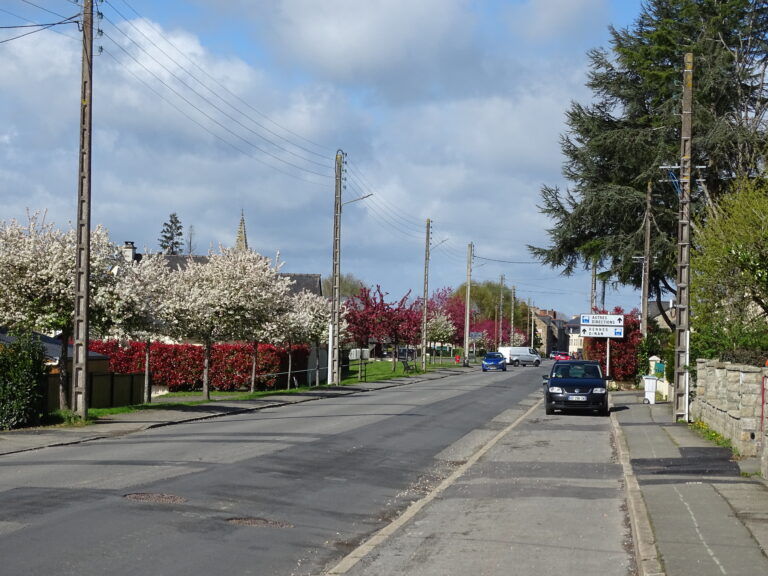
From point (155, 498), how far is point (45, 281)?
46.2 ft

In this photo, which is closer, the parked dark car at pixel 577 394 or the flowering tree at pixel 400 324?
the parked dark car at pixel 577 394

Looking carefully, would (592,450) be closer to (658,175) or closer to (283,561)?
(283,561)

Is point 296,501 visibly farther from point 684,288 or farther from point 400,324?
point 400,324

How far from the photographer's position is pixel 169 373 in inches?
1864

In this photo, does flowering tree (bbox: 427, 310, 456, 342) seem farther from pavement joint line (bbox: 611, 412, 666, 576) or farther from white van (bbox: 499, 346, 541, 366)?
pavement joint line (bbox: 611, 412, 666, 576)

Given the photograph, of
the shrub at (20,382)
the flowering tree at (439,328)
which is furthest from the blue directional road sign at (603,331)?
the flowering tree at (439,328)

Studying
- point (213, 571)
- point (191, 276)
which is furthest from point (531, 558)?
point (191, 276)

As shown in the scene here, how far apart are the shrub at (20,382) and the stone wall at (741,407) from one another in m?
14.7

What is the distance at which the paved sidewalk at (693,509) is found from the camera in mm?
8281

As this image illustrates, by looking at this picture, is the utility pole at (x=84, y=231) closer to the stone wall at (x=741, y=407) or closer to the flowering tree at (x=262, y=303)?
the flowering tree at (x=262, y=303)

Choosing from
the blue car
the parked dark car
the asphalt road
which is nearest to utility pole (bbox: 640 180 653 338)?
the parked dark car

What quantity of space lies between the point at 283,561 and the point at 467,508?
12.7ft

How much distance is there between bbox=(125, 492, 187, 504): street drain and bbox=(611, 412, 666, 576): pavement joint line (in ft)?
17.2

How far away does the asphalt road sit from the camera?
28.5ft
